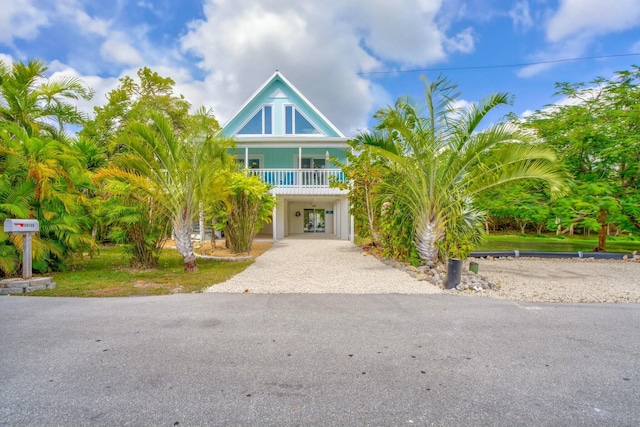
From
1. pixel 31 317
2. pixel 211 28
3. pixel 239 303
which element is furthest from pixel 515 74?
pixel 31 317

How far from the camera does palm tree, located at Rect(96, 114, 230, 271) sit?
24.8 feet

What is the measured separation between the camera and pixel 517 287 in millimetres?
6766

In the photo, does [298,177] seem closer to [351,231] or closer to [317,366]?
[351,231]

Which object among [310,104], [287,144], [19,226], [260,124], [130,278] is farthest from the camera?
[260,124]

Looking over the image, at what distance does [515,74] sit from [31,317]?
55.7 ft

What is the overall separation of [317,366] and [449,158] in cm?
618

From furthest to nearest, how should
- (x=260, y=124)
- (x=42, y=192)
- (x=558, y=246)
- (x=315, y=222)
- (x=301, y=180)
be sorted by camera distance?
1. (x=315, y=222)
2. (x=260, y=124)
3. (x=301, y=180)
4. (x=558, y=246)
5. (x=42, y=192)

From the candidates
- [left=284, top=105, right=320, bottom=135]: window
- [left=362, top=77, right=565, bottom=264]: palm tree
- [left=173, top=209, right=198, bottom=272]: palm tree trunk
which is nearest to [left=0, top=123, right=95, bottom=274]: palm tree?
[left=173, top=209, right=198, bottom=272]: palm tree trunk

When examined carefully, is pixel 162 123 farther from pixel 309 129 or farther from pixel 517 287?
pixel 309 129

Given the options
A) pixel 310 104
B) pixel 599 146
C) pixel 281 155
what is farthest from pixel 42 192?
pixel 599 146

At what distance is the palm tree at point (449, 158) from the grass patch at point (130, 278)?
5.04 metres

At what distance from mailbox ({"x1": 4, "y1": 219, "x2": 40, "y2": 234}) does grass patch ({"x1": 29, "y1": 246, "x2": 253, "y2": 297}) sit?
1.24 metres

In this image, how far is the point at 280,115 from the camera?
17.8 meters

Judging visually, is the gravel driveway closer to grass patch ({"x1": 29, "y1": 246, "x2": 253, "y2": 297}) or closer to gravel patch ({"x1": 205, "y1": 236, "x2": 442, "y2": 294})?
gravel patch ({"x1": 205, "y1": 236, "x2": 442, "y2": 294})
